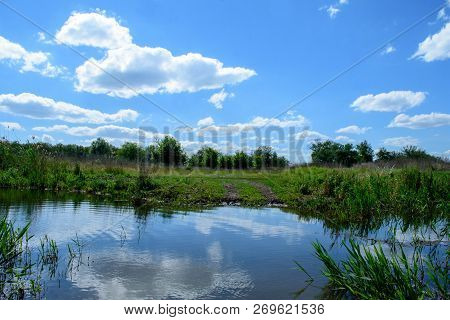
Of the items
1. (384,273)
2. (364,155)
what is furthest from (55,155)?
(364,155)

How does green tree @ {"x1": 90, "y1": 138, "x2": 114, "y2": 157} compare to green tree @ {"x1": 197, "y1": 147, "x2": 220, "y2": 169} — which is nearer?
green tree @ {"x1": 197, "y1": 147, "x2": 220, "y2": 169}

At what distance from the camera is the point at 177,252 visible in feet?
31.3

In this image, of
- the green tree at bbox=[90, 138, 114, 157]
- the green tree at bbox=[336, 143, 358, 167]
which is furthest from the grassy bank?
the green tree at bbox=[90, 138, 114, 157]

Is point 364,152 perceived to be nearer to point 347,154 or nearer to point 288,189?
point 347,154

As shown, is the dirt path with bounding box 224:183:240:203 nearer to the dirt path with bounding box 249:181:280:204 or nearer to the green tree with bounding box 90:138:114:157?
the dirt path with bounding box 249:181:280:204

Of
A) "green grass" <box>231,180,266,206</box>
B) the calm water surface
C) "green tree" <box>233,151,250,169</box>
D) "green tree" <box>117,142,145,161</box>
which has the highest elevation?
"green tree" <box>117,142,145,161</box>

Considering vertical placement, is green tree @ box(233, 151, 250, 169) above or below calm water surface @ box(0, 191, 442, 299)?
above

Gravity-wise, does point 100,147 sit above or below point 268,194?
above

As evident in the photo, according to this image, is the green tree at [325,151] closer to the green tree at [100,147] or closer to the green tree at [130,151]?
the green tree at [130,151]

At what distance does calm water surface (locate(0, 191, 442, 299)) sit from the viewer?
702 cm

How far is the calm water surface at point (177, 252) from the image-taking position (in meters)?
7.02

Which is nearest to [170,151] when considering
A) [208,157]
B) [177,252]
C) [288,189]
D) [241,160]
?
[208,157]

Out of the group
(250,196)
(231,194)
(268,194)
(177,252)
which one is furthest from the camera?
(268,194)
